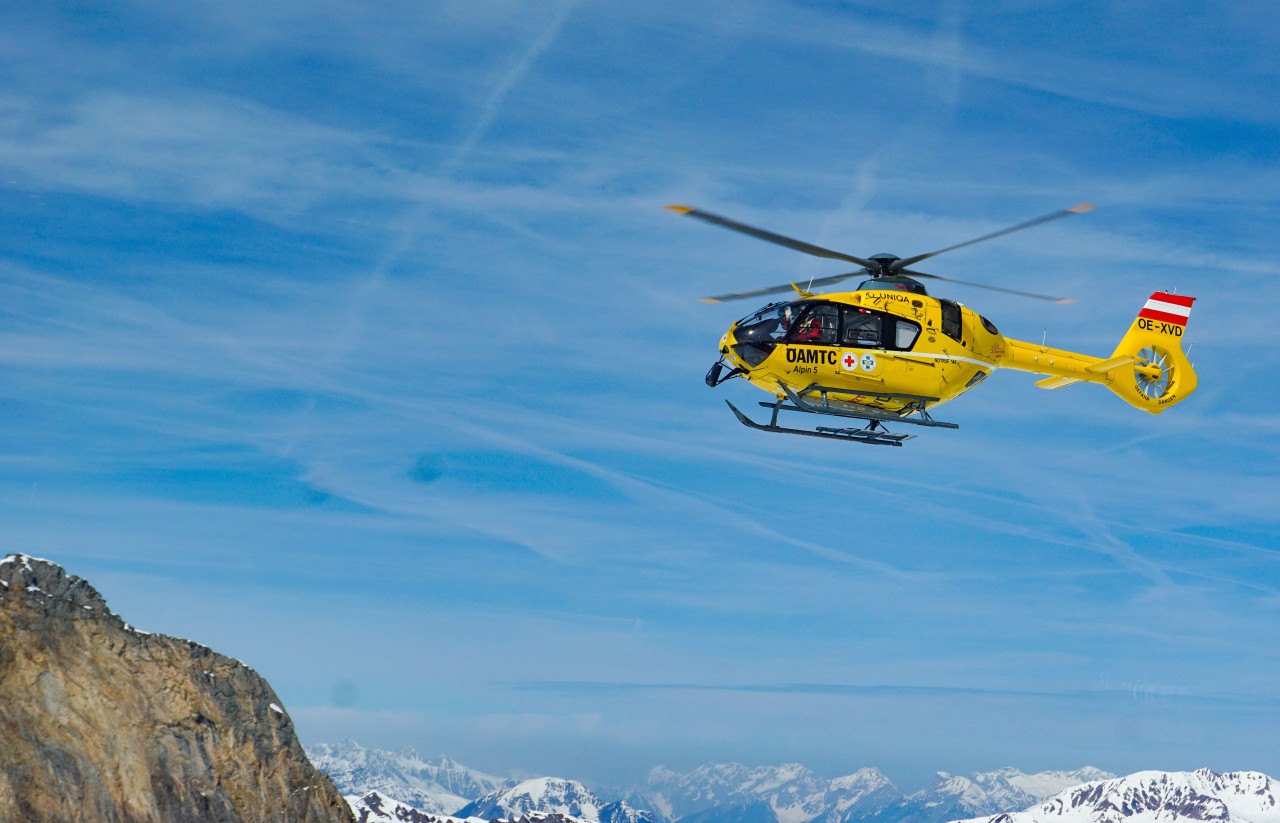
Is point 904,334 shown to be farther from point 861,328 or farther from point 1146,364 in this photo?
point 1146,364

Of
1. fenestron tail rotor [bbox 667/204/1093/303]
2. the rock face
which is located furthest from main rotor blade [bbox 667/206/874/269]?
the rock face

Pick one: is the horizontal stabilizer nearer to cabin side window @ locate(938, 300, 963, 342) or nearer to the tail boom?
the tail boom

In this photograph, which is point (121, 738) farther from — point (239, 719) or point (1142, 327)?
point (1142, 327)

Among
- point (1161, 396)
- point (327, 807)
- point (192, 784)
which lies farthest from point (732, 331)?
point (327, 807)

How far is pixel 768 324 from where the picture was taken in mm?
58125

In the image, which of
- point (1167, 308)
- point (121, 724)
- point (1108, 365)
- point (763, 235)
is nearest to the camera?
point (763, 235)

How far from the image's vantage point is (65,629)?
312 feet

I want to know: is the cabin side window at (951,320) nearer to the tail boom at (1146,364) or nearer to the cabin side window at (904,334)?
the cabin side window at (904,334)

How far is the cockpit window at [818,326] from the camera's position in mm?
57844

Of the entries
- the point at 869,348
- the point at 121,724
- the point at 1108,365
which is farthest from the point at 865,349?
the point at 121,724

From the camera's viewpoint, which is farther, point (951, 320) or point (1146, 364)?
point (1146, 364)

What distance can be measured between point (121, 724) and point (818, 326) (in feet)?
217

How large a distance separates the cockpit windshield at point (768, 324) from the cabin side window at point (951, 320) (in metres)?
7.60

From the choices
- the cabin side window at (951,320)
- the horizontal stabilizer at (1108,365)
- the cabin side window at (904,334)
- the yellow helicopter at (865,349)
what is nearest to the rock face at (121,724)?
the yellow helicopter at (865,349)
